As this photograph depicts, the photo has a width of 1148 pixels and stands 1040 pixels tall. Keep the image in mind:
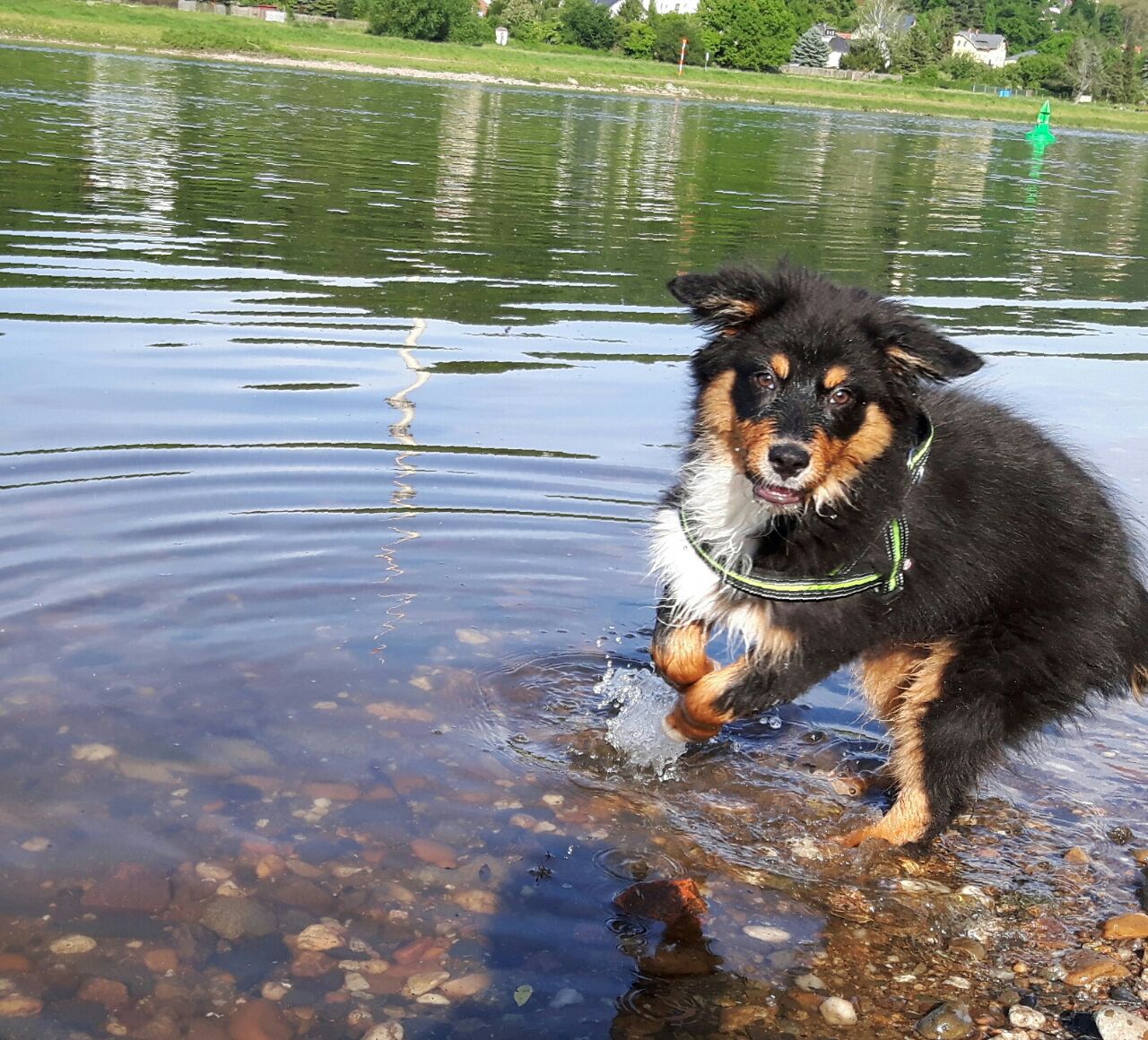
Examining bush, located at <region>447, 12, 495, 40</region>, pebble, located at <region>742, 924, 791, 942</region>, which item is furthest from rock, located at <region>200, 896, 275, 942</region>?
bush, located at <region>447, 12, 495, 40</region>

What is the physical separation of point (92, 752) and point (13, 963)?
1.37 metres

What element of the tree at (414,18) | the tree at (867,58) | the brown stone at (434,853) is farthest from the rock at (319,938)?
the tree at (867,58)

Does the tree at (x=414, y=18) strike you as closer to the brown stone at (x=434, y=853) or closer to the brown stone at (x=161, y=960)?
the brown stone at (x=434, y=853)

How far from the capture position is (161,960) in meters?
4.31

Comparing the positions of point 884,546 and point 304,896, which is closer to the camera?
point 304,896

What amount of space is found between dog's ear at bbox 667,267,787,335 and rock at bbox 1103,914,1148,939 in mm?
2478

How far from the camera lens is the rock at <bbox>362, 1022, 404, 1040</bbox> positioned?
4.08 m

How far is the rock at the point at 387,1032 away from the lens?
4.08m

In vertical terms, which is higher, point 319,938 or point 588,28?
point 588,28

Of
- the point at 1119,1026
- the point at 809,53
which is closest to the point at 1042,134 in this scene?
the point at 809,53

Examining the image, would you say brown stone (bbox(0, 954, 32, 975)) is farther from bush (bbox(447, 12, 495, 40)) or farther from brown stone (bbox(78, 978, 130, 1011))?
bush (bbox(447, 12, 495, 40))

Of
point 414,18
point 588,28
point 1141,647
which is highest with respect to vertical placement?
point 588,28

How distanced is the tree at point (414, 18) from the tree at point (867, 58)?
147 feet

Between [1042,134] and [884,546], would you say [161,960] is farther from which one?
[1042,134]
